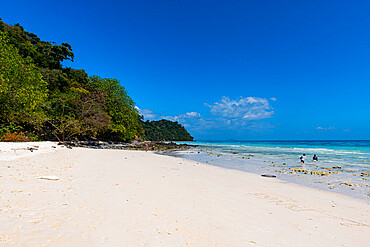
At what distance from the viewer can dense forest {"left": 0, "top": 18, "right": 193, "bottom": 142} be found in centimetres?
1568

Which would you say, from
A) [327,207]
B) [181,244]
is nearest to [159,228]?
[181,244]

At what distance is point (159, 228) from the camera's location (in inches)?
127

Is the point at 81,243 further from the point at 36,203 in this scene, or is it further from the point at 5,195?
the point at 5,195

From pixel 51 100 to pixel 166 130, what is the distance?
11458 cm

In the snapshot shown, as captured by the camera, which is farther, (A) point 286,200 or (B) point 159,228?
(A) point 286,200

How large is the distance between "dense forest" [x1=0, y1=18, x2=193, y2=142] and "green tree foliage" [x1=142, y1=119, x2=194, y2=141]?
255 feet

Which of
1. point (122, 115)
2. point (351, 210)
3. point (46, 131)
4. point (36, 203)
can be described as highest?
point (122, 115)

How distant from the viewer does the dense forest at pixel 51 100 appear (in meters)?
15.7

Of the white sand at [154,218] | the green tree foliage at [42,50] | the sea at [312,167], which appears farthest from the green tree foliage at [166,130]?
the white sand at [154,218]

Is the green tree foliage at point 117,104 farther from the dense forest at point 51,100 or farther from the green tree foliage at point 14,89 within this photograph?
the green tree foliage at point 14,89

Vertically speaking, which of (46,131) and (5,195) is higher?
(46,131)

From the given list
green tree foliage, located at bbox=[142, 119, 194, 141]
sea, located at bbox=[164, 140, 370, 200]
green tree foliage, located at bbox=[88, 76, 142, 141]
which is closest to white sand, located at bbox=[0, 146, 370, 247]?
sea, located at bbox=[164, 140, 370, 200]

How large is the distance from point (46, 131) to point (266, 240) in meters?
30.7

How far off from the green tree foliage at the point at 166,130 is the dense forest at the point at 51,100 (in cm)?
7784
